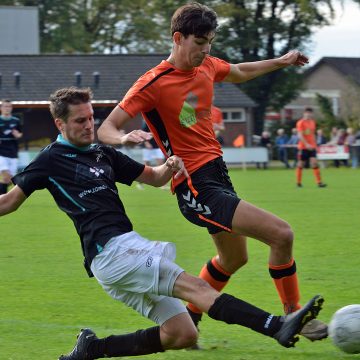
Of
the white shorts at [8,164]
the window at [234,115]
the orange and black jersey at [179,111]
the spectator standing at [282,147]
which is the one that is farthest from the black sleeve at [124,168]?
the window at [234,115]

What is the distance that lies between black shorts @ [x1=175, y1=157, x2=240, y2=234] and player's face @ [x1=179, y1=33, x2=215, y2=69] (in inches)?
27.6

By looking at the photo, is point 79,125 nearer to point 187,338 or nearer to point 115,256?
point 115,256

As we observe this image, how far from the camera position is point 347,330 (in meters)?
6.12

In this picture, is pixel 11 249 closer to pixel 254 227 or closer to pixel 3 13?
pixel 254 227

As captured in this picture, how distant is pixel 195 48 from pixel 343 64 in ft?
240

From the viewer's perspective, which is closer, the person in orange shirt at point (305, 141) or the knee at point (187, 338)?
the knee at point (187, 338)

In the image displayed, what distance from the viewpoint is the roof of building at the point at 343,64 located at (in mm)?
77125

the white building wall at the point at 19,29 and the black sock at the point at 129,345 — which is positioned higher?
the white building wall at the point at 19,29

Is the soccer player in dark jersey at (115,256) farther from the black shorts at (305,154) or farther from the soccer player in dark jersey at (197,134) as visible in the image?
the black shorts at (305,154)

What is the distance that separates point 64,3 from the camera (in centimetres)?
6844

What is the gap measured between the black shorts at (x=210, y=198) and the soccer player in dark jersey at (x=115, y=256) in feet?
1.32

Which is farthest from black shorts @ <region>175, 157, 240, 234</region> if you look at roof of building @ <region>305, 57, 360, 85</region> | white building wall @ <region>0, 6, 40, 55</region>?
roof of building @ <region>305, 57, 360, 85</region>

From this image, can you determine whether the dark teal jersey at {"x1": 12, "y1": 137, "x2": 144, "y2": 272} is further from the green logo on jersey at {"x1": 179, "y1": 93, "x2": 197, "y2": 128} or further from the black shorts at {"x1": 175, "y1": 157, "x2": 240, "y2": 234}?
the green logo on jersey at {"x1": 179, "y1": 93, "x2": 197, "y2": 128}

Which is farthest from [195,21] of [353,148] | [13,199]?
[353,148]
